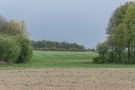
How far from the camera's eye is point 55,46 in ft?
380

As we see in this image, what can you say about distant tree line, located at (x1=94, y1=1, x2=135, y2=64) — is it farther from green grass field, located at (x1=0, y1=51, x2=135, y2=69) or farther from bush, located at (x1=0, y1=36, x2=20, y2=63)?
bush, located at (x1=0, y1=36, x2=20, y2=63)

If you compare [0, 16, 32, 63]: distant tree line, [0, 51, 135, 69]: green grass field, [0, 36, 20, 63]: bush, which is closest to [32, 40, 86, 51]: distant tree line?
[0, 51, 135, 69]: green grass field

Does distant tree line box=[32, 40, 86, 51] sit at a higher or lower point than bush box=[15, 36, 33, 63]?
higher

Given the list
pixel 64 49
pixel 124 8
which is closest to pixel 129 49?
pixel 124 8

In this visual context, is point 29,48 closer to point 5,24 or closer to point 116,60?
point 116,60

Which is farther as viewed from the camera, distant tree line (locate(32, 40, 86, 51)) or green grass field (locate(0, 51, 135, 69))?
distant tree line (locate(32, 40, 86, 51))

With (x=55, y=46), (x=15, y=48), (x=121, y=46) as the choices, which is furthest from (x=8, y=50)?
(x=55, y=46)

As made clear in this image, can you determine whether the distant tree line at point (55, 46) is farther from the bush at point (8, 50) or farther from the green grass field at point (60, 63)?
the bush at point (8, 50)

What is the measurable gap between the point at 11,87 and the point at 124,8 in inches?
2064

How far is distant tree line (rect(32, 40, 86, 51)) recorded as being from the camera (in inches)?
4459

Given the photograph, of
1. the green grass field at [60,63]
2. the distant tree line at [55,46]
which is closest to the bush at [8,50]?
the green grass field at [60,63]

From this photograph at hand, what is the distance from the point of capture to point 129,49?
2457 inches

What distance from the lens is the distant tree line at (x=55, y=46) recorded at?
113250mm

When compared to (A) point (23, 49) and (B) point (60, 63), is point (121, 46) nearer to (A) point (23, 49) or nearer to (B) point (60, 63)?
(B) point (60, 63)
